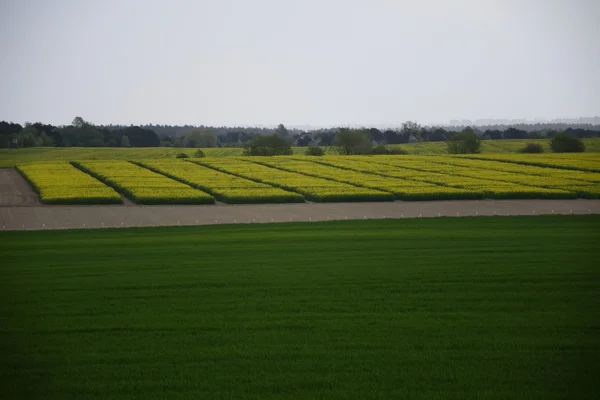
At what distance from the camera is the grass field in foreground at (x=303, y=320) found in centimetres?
1073

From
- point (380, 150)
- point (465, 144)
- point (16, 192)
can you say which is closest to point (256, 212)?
point (16, 192)

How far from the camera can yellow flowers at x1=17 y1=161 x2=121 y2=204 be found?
40.2 m

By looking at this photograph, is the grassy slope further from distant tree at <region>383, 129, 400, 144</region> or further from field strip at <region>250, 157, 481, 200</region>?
distant tree at <region>383, 129, 400, 144</region>

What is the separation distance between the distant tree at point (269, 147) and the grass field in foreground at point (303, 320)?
6770cm

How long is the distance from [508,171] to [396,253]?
37799mm

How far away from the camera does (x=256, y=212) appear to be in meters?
36.2

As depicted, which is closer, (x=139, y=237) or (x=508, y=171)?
(x=139, y=237)

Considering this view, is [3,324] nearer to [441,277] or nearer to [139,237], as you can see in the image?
[441,277]

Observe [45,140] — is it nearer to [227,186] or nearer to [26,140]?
[26,140]

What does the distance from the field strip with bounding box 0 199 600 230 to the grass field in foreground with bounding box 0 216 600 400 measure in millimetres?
8175

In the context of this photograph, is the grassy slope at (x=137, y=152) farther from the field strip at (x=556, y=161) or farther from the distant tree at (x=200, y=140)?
the distant tree at (x=200, y=140)

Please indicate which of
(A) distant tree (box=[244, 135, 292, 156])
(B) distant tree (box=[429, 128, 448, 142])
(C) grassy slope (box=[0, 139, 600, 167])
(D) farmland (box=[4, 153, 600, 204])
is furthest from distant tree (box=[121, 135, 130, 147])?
(D) farmland (box=[4, 153, 600, 204])

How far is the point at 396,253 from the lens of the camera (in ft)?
72.4

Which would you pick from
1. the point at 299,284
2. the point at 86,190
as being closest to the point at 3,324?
the point at 299,284
